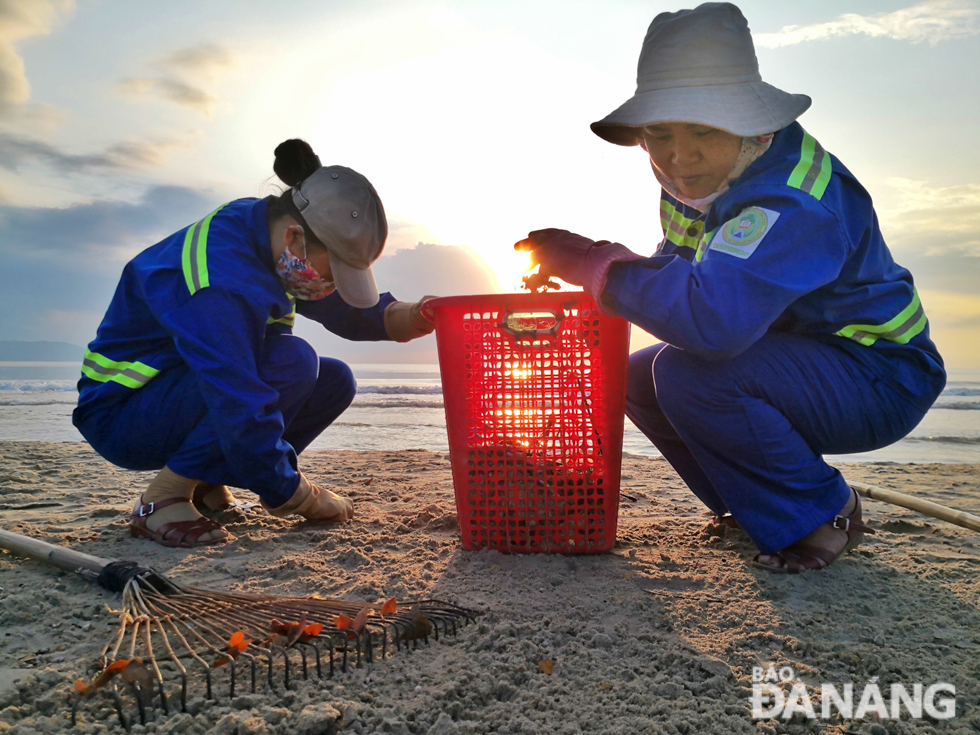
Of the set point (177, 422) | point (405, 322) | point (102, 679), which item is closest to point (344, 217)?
point (405, 322)

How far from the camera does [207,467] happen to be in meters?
2.39

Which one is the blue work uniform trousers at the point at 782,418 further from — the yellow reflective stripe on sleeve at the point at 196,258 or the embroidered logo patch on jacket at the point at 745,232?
the yellow reflective stripe on sleeve at the point at 196,258

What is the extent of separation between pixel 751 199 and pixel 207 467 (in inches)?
78.3

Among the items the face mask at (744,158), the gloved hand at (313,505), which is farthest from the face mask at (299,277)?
the face mask at (744,158)

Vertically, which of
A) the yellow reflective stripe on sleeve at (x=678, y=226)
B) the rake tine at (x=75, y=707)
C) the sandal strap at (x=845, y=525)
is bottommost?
the rake tine at (x=75, y=707)

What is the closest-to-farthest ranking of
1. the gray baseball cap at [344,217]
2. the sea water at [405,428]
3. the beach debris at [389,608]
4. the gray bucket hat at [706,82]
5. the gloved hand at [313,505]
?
the beach debris at [389,608] < the gray bucket hat at [706,82] < the gray baseball cap at [344,217] < the gloved hand at [313,505] < the sea water at [405,428]

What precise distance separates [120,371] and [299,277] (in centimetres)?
72

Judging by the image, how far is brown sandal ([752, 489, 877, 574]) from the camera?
6.48 ft

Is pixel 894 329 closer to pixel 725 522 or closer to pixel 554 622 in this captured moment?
pixel 725 522

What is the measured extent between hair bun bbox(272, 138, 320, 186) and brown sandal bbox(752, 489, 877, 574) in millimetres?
1976

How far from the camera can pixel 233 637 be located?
1.34m

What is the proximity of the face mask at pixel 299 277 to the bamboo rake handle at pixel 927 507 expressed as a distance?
2.36 metres

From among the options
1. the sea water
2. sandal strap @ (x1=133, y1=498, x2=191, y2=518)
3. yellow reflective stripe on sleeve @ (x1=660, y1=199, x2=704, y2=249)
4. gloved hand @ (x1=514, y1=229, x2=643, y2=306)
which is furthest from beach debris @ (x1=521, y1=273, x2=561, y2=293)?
the sea water

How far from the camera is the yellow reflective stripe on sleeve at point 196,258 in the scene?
2148 millimetres
